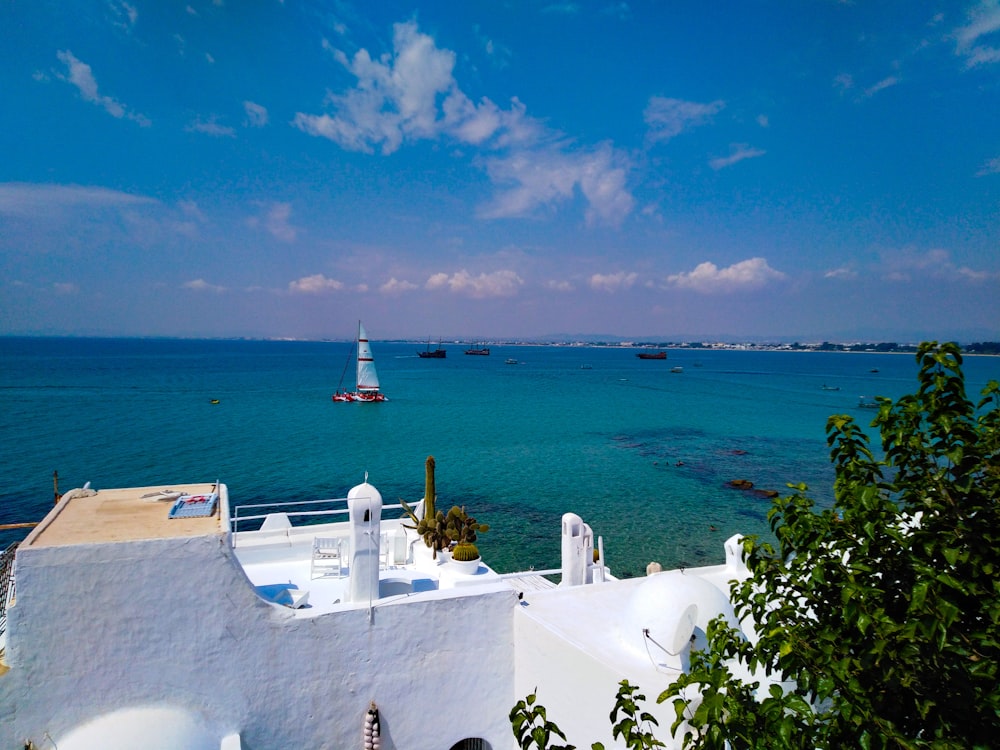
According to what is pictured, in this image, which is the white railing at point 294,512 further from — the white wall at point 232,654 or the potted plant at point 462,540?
the white wall at point 232,654

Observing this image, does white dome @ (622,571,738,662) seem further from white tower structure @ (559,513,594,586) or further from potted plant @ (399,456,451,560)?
potted plant @ (399,456,451,560)

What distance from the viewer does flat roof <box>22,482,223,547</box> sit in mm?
8523

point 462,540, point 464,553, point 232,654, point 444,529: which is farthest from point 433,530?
point 232,654

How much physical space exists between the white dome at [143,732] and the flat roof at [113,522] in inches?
95.2

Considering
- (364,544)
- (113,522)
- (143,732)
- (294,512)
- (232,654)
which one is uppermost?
(113,522)

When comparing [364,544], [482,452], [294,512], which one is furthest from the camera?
[482,452]

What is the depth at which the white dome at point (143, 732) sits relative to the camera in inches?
310

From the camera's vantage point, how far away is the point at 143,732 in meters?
8.11

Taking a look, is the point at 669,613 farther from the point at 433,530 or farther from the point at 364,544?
the point at 433,530

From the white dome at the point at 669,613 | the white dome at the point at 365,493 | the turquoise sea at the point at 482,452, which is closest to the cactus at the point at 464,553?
the white dome at the point at 365,493

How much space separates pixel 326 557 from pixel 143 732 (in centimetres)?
499

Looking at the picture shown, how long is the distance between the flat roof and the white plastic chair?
308cm

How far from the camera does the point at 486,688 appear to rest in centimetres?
1088

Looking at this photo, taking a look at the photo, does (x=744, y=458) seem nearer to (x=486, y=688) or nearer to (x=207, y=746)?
(x=486, y=688)
